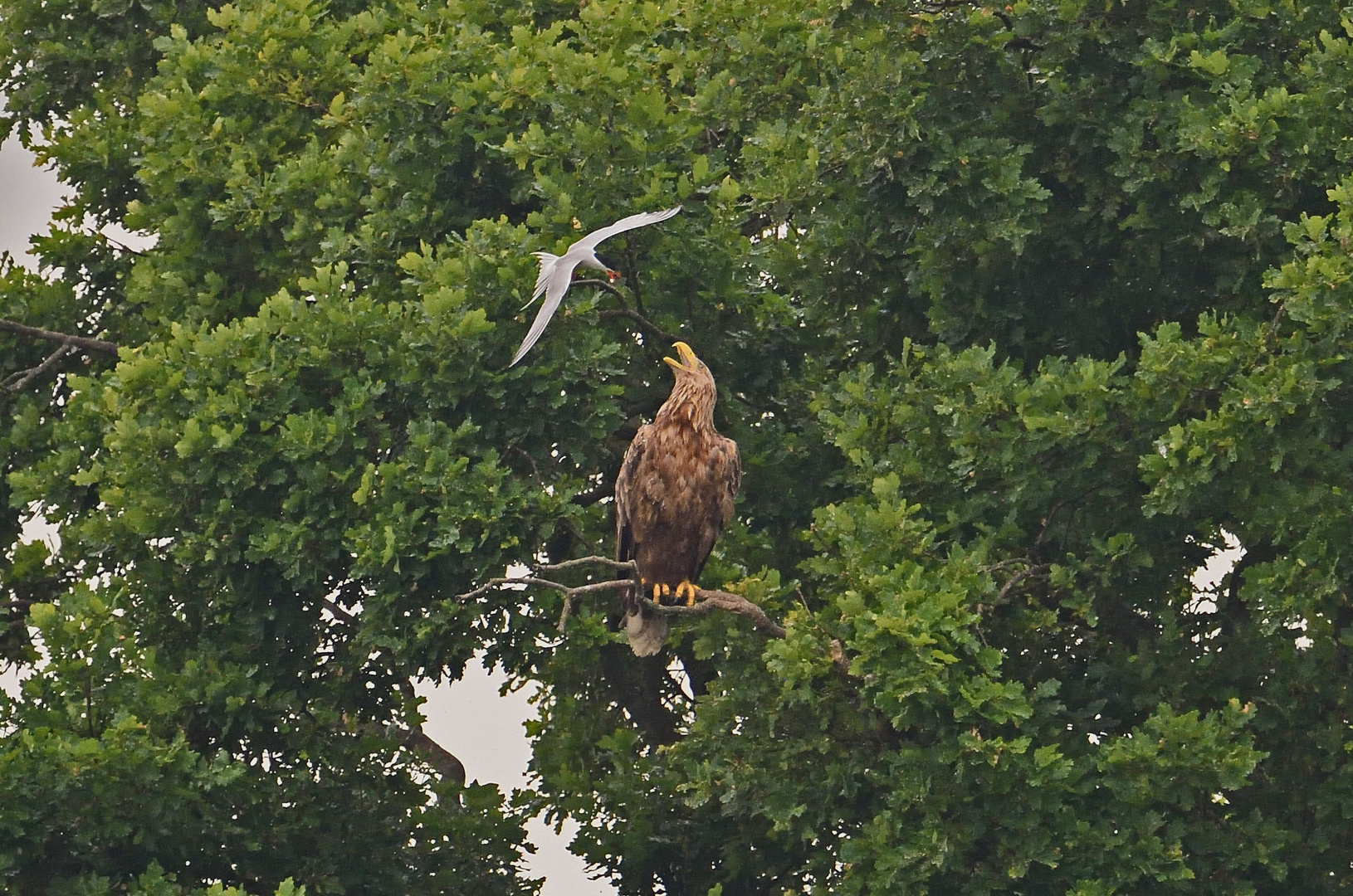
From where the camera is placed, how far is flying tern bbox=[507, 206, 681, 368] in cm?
956

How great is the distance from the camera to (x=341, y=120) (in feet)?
39.2

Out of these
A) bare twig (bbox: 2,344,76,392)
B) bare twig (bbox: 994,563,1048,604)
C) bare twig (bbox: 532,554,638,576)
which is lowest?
bare twig (bbox: 532,554,638,576)

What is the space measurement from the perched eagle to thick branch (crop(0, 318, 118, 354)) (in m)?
3.24

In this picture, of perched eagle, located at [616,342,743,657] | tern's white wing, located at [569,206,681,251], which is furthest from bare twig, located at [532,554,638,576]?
tern's white wing, located at [569,206,681,251]

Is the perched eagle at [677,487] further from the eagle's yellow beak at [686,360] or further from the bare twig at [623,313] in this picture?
the bare twig at [623,313]

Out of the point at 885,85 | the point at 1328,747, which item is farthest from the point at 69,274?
the point at 1328,747

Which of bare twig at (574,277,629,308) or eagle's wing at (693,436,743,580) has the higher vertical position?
bare twig at (574,277,629,308)

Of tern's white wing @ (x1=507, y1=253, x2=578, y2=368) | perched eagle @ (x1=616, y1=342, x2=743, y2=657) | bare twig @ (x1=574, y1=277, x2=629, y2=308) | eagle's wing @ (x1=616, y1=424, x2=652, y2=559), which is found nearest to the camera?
tern's white wing @ (x1=507, y1=253, x2=578, y2=368)

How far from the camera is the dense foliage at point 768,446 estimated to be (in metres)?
9.60

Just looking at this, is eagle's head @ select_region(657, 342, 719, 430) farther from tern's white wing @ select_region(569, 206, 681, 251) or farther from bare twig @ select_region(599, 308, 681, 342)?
tern's white wing @ select_region(569, 206, 681, 251)

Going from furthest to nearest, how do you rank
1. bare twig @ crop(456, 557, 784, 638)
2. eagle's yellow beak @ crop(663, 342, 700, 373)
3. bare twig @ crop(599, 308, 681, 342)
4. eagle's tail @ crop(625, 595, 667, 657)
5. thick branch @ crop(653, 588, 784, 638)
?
eagle's tail @ crop(625, 595, 667, 657), eagle's yellow beak @ crop(663, 342, 700, 373), bare twig @ crop(599, 308, 681, 342), thick branch @ crop(653, 588, 784, 638), bare twig @ crop(456, 557, 784, 638)

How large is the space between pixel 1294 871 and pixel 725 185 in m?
4.23

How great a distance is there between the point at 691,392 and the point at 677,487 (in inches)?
19.3

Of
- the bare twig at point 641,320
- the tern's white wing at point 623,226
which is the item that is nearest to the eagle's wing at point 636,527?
the bare twig at point 641,320
